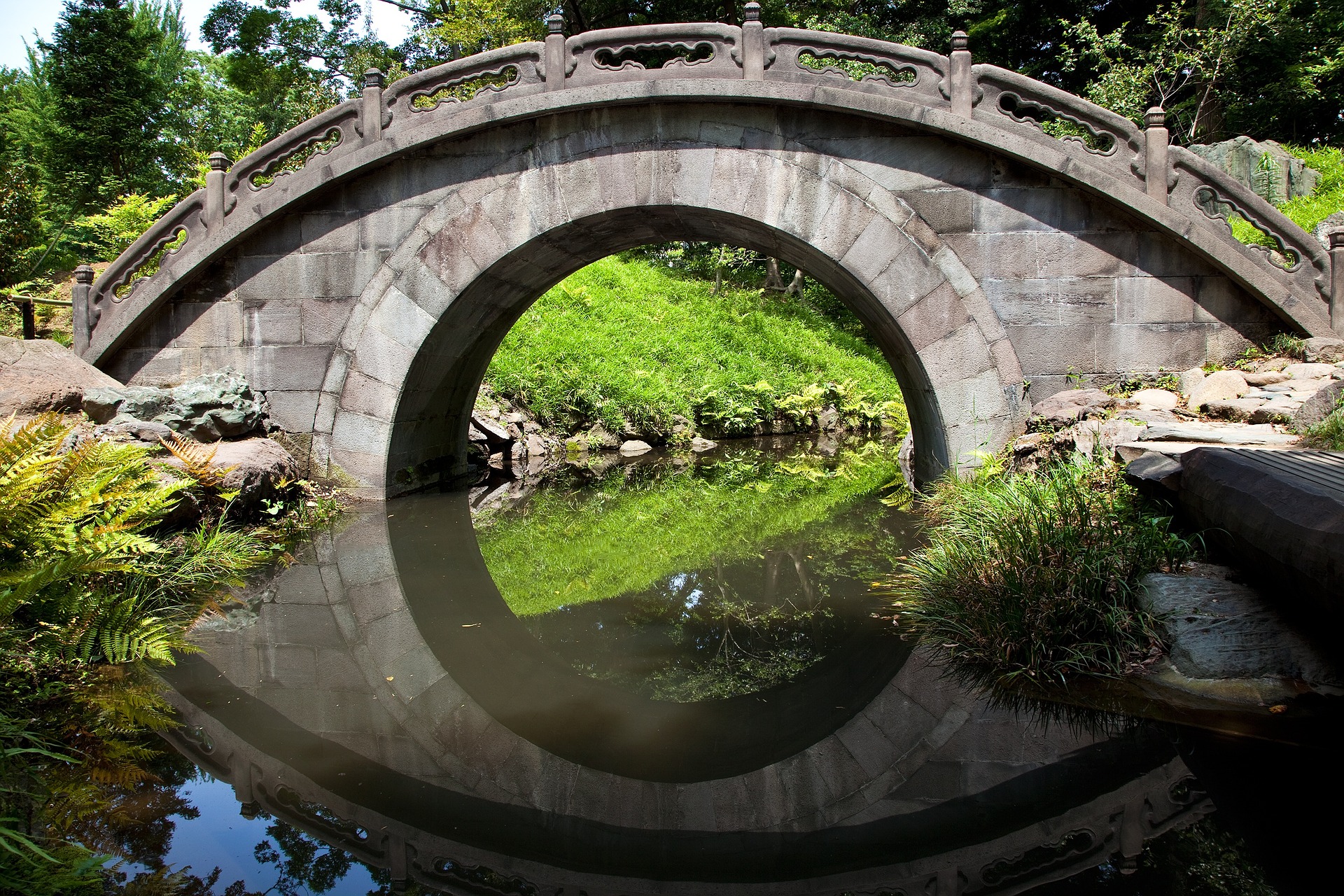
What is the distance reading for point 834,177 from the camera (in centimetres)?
850

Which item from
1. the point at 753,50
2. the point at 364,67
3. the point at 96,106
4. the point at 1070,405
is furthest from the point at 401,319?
the point at 96,106

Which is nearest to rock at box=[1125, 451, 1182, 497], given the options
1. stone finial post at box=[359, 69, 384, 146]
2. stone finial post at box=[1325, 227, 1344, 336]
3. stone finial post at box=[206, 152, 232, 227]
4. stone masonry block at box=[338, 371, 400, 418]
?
stone finial post at box=[1325, 227, 1344, 336]

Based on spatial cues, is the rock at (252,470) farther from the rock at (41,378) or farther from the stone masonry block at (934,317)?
the stone masonry block at (934,317)

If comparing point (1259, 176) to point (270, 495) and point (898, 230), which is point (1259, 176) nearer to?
point (898, 230)

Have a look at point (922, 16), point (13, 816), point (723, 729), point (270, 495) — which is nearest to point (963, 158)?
point (723, 729)

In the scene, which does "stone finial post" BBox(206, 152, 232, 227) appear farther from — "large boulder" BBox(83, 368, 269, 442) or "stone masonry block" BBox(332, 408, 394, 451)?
"stone masonry block" BBox(332, 408, 394, 451)

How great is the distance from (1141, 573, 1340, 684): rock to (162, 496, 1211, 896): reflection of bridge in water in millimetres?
775

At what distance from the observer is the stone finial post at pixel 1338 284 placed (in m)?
7.71

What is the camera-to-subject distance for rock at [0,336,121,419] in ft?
23.9

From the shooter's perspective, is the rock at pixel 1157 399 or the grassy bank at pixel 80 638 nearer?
the grassy bank at pixel 80 638

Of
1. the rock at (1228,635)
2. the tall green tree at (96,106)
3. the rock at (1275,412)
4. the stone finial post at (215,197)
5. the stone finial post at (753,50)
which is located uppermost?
the tall green tree at (96,106)

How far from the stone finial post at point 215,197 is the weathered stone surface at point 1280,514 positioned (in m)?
8.70

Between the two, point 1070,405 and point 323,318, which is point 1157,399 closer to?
point 1070,405

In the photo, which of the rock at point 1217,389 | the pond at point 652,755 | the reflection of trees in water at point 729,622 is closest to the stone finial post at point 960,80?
the rock at point 1217,389
